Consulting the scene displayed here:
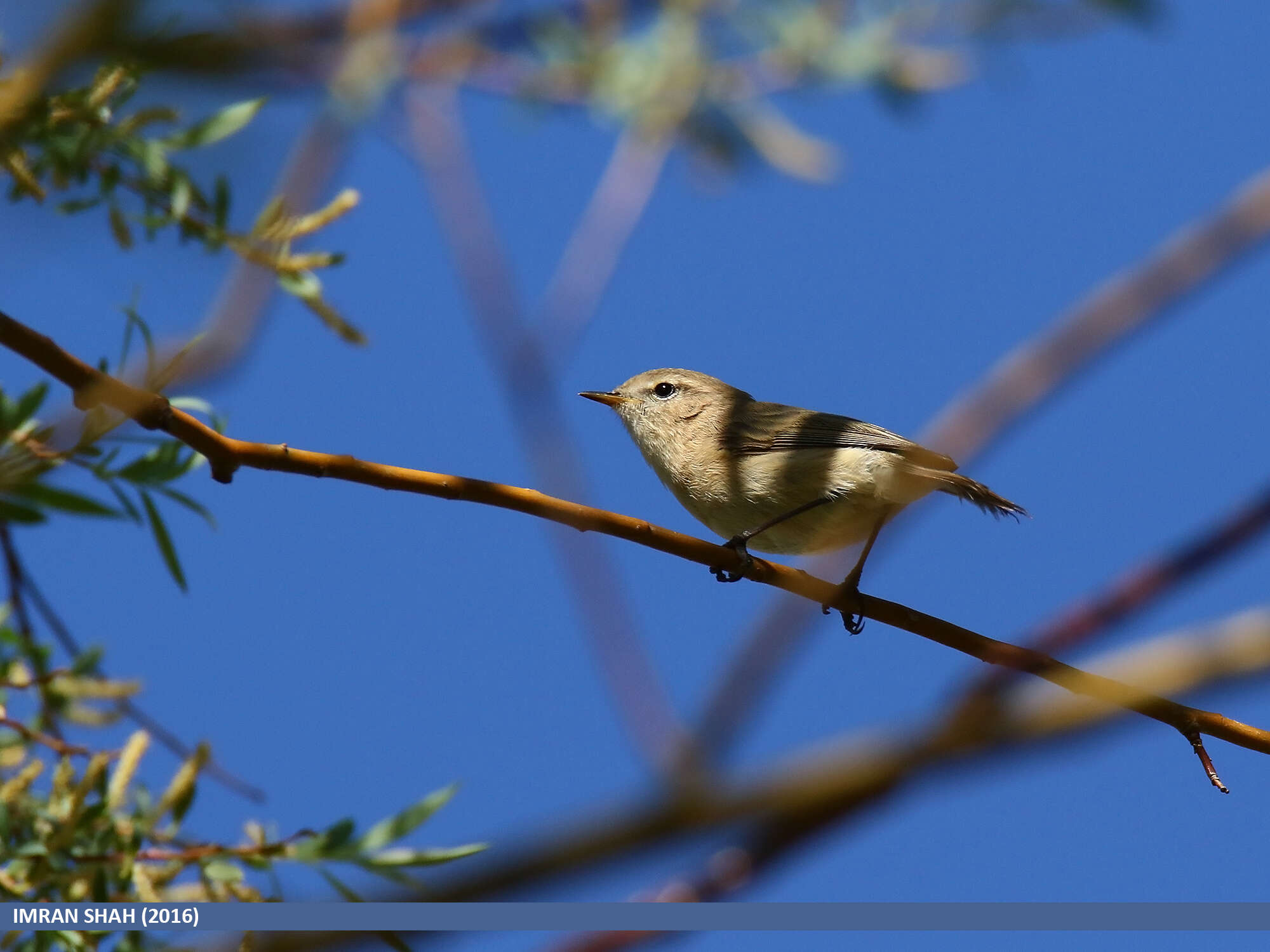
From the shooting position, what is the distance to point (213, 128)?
2889 mm

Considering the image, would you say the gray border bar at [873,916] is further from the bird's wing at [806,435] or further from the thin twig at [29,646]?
the bird's wing at [806,435]

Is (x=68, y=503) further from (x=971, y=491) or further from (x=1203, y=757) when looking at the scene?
(x=971, y=491)

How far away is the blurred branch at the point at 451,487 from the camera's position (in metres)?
1.87

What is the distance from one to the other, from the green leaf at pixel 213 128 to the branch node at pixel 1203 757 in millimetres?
2379

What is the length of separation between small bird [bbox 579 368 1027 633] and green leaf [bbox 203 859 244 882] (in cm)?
180

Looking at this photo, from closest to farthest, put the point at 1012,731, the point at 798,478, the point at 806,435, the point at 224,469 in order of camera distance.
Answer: the point at 1012,731 → the point at 224,469 → the point at 798,478 → the point at 806,435

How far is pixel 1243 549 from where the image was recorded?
3.31 feet

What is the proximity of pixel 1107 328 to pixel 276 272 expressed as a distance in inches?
76.4

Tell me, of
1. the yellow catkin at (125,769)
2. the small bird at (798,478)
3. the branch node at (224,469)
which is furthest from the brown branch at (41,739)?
the small bird at (798,478)

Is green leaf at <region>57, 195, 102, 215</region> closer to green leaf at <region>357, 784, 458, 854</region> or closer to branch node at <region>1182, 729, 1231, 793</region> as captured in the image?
green leaf at <region>357, 784, 458, 854</region>

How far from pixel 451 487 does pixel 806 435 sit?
2494 mm

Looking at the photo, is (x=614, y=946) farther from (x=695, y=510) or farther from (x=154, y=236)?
(x=695, y=510)

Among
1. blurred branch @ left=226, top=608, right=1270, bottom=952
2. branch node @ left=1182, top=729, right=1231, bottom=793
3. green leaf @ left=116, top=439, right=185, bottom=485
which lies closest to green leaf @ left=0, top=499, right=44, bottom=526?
green leaf @ left=116, top=439, right=185, bottom=485

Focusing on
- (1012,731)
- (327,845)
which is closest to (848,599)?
(327,845)
